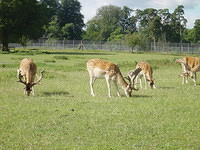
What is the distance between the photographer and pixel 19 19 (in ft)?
218

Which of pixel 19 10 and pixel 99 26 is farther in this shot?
pixel 99 26

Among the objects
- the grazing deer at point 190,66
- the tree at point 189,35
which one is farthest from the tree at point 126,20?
the grazing deer at point 190,66

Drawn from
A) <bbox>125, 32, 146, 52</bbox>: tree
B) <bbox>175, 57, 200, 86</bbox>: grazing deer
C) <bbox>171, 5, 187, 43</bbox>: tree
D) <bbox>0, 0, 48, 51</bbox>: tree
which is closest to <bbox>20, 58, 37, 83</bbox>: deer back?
<bbox>175, 57, 200, 86</bbox>: grazing deer

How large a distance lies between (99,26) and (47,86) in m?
117

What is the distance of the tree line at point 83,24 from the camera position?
220 ft

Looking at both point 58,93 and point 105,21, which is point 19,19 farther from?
point 105,21

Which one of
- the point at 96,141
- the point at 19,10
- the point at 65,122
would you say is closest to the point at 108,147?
the point at 96,141

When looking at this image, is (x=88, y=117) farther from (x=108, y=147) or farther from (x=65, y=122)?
(x=108, y=147)

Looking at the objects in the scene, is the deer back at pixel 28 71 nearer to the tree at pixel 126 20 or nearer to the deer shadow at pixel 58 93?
the deer shadow at pixel 58 93

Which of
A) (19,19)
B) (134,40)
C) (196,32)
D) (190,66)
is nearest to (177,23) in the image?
(196,32)

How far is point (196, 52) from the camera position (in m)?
88.2

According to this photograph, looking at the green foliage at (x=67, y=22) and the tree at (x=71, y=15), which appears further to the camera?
the tree at (x=71, y=15)

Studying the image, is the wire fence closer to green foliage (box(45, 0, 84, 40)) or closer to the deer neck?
green foliage (box(45, 0, 84, 40))

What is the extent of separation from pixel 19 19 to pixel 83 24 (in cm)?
6786
